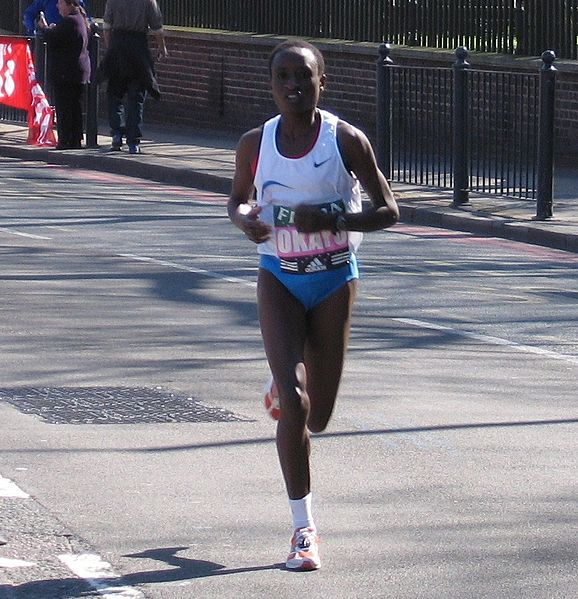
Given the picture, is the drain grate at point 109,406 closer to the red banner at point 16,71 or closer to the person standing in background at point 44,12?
the red banner at point 16,71

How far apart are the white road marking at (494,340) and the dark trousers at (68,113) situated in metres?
12.0

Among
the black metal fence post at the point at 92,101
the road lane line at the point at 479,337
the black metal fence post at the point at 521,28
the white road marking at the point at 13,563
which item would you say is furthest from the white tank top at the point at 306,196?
the black metal fence post at the point at 92,101

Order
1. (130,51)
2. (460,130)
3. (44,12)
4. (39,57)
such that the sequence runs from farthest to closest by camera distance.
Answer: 1. (39,57)
2. (44,12)
3. (130,51)
4. (460,130)

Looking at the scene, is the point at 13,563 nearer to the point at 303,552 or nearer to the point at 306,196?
the point at 303,552

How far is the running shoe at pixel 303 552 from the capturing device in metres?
5.53

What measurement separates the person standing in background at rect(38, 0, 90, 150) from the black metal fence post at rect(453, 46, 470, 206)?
637 cm

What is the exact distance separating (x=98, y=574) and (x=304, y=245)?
1.19 meters

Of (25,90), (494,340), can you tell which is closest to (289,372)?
(494,340)

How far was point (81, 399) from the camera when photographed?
8320 millimetres

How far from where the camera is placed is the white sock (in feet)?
18.3

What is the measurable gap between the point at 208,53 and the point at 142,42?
200 inches

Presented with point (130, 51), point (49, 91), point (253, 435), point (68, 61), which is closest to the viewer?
point (253, 435)

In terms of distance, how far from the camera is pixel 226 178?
19.0m

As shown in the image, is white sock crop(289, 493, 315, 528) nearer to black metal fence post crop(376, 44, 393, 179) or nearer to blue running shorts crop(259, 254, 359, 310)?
blue running shorts crop(259, 254, 359, 310)
